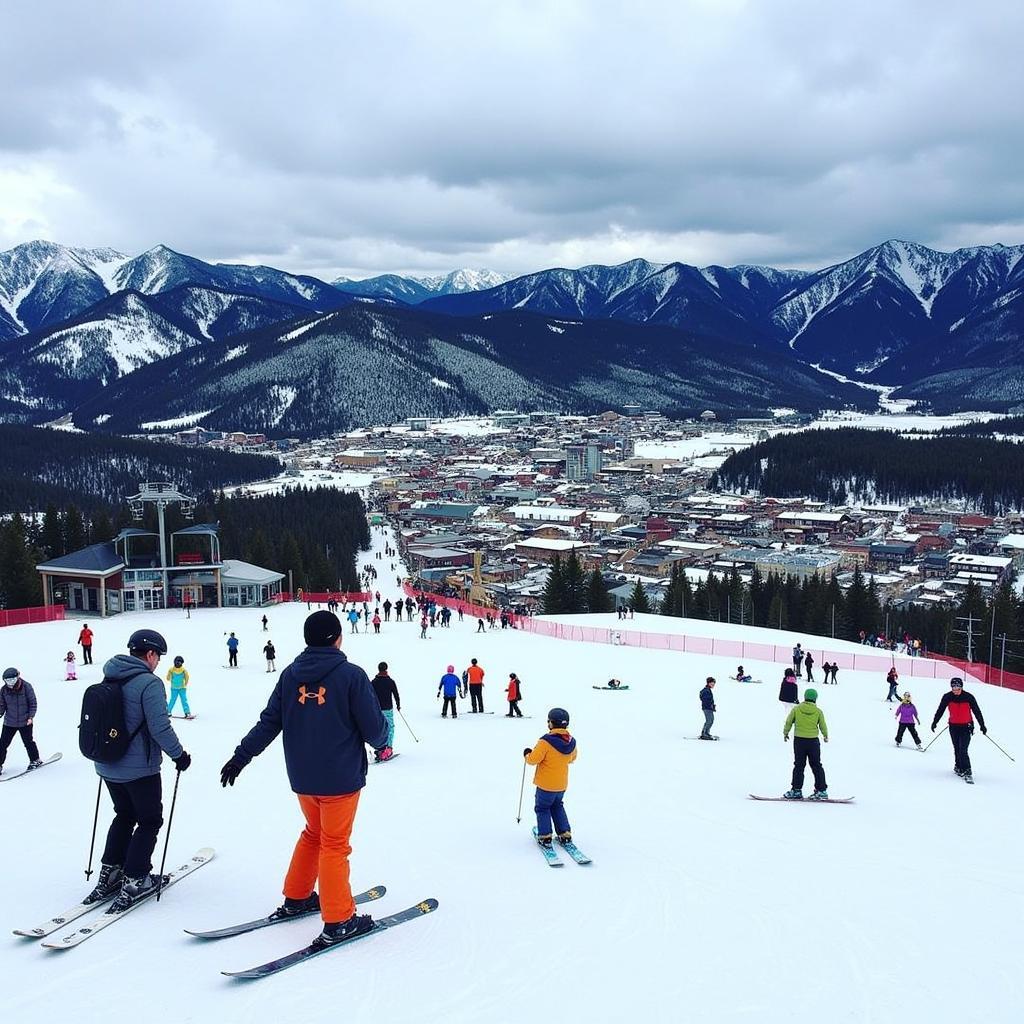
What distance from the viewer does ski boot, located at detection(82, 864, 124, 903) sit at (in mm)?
4770

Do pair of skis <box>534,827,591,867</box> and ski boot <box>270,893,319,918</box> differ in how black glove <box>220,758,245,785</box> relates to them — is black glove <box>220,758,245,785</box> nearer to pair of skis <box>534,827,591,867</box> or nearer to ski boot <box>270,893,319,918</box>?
ski boot <box>270,893,319,918</box>

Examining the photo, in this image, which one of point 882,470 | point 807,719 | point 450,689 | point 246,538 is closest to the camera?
point 807,719

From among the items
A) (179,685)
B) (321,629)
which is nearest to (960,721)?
(321,629)

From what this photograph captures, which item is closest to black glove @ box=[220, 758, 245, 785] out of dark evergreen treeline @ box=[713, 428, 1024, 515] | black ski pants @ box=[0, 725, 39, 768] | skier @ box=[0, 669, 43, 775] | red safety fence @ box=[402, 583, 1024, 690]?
skier @ box=[0, 669, 43, 775]

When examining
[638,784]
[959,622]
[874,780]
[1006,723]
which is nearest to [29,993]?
[638,784]

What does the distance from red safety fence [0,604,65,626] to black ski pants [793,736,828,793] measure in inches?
920

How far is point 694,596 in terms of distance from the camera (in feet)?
181

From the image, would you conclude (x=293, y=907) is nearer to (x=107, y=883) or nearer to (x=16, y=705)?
(x=107, y=883)

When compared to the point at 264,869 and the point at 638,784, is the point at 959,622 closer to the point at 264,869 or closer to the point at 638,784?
the point at 638,784

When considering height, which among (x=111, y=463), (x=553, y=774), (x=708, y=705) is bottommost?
(x=708, y=705)

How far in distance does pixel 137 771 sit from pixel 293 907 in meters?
1.12

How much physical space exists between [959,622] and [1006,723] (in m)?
36.9

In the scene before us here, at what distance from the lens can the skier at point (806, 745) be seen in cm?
788

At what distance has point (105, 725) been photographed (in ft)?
14.8
